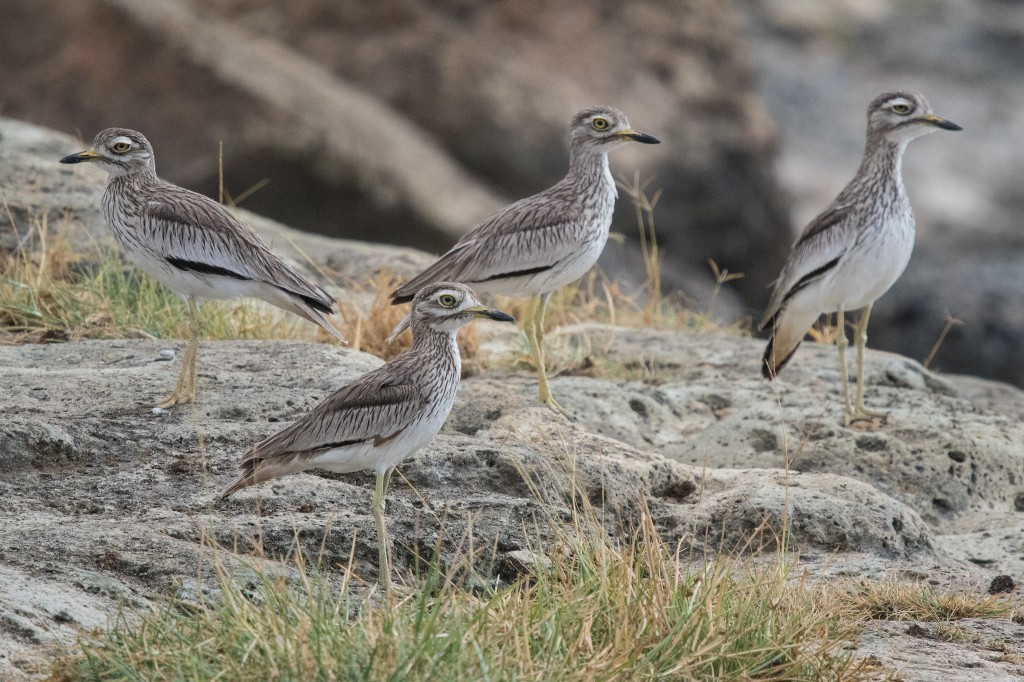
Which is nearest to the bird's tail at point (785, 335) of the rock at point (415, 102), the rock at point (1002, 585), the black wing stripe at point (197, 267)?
the rock at point (1002, 585)

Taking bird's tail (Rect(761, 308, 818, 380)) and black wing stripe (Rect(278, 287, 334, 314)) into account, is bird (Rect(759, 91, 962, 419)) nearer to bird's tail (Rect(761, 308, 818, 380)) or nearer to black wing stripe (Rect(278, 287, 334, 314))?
bird's tail (Rect(761, 308, 818, 380))

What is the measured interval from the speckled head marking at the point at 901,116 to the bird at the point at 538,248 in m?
1.37

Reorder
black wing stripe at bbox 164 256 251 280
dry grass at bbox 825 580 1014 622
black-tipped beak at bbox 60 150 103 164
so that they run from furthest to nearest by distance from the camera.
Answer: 1. black-tipped beak at bbox 60 150 103 164
2. black wing stripe at bbox 164 256 251 280
3. dry grass at bbox 825 580 1014 622

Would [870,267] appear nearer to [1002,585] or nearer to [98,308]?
[1002,585]

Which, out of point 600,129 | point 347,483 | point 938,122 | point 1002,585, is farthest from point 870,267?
point 347,483

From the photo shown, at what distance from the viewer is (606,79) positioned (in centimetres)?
1534

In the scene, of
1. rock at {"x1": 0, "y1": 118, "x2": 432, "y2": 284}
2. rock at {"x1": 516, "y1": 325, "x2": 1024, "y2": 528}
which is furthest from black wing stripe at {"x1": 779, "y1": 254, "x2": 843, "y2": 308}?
rock at {"x1": 0, "y1": 118, "x2": 432, "y2": 284}

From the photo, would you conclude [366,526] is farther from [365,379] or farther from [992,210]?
[992,210]

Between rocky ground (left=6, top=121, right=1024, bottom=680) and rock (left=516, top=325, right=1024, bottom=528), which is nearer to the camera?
rocky ground (left=6, top=121, right=1024, bottom=680)

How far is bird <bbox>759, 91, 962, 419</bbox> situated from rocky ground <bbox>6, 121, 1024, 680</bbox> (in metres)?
0.32

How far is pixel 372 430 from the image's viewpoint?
187 inches

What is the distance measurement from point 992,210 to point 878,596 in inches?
649

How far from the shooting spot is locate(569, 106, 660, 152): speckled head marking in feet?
24.7

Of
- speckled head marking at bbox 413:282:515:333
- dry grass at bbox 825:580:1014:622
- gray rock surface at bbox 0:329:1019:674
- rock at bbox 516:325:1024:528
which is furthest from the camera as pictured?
rock at bbox 516:325:1024:528
